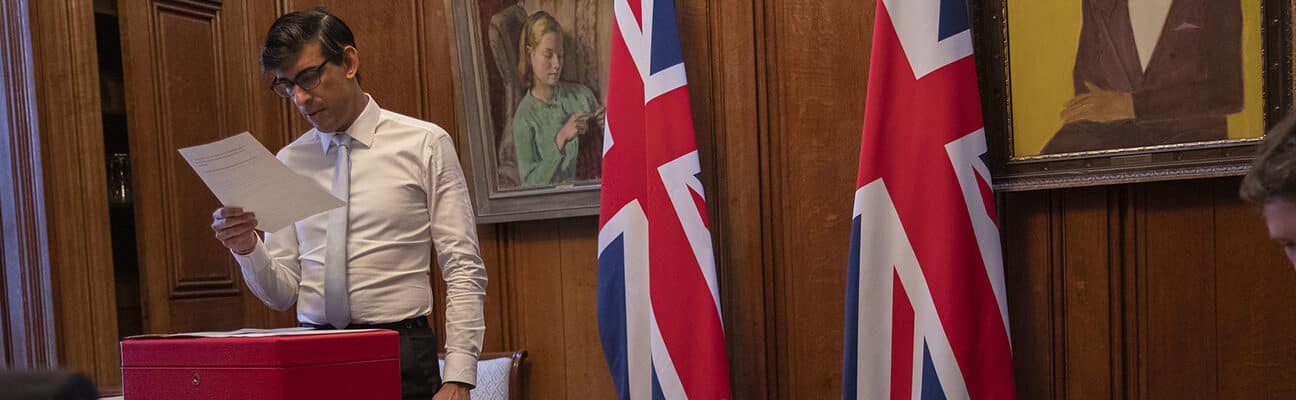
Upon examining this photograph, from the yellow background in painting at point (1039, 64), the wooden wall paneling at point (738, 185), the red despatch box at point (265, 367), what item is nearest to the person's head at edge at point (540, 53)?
the wooden wall paneling at point (738, 185)

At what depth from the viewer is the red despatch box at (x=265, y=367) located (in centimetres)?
159

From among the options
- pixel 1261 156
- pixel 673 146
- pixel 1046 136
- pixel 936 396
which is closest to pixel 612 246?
pixel 673 146

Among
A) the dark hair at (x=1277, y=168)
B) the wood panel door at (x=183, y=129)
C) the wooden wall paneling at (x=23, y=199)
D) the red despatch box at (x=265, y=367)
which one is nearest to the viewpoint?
the dark hair at (x=1277, y=168)

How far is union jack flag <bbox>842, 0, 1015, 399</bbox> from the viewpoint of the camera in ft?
8.69

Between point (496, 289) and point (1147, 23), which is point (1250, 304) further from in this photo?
point (496, 289)

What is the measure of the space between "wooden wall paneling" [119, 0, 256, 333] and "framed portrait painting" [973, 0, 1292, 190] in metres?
2.36

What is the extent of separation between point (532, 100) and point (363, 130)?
46.4 inches

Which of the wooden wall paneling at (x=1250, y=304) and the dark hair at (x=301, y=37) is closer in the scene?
the dark hair at (x=301, y=37)

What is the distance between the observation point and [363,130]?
90.7 inches

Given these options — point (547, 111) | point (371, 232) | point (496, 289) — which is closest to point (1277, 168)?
point (371, 232)

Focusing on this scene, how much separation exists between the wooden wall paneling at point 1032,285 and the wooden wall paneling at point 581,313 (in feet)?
4.09

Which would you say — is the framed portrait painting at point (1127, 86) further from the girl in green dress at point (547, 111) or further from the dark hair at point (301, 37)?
the dark hair at point (301, 37)

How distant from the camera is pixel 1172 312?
265 centimetres

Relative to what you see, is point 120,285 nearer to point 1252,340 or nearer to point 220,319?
point 220,319
